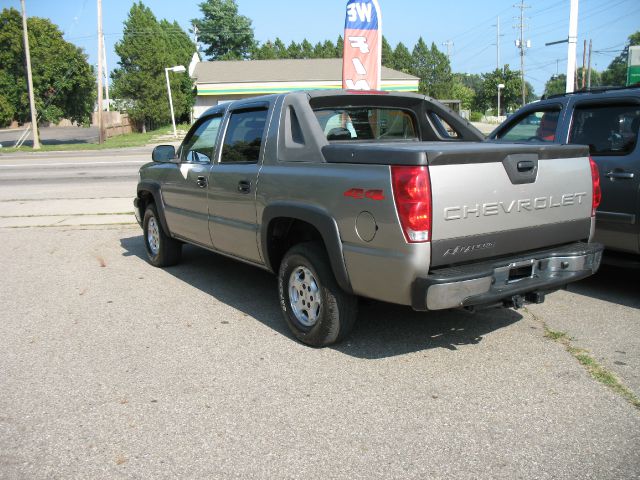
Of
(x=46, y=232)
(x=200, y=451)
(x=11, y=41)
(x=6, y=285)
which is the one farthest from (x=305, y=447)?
(x=11, y=41)

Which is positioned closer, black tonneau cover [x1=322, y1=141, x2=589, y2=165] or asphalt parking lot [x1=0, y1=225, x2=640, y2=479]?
asphalt parking lot [x1=0, y1=225, x2=640, y2=479]

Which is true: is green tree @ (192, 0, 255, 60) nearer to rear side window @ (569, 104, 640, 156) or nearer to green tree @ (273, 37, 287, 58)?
green tree @ (273, 37, 287, 58)

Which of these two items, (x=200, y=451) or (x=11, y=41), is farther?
(x=11, y=41)

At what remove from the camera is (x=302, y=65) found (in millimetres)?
57000

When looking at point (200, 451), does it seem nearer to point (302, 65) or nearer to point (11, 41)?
point (11, 41)

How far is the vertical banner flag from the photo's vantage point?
11148mm

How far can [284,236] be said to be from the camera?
4.98 metres

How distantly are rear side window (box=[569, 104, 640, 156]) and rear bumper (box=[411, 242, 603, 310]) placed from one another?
1577 mm

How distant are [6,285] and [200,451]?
453 cm

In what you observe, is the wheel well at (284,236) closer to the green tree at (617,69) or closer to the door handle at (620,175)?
the door handle at (620,175)

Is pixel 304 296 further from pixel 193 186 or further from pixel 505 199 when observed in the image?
pixel 193 186

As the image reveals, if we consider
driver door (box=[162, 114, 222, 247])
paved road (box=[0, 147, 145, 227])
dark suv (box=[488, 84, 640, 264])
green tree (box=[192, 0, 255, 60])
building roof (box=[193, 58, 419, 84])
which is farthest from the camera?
green tree (box=[192, 0, 255, 60])

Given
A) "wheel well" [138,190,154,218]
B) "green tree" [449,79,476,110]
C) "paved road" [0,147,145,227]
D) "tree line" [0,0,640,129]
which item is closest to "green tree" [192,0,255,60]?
"tree line" [0,0,640,129]

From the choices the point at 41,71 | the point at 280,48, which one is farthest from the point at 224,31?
the point at 41,71
